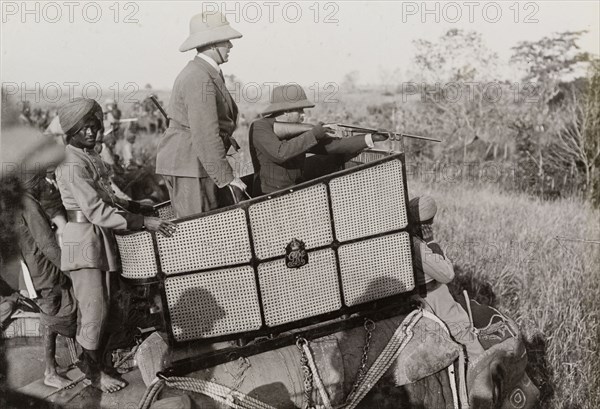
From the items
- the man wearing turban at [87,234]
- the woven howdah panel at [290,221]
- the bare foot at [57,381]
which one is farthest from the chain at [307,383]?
the bare foot at [57,381]

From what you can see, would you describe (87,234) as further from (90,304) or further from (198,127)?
(198,127)

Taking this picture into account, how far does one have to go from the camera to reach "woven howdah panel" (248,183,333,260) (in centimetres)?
395

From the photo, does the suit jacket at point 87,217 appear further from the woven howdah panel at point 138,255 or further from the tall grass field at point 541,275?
the tall grass field at point 541,275

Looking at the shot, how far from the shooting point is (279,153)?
4.68 m

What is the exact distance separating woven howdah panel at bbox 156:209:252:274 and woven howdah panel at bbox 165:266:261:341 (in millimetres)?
68

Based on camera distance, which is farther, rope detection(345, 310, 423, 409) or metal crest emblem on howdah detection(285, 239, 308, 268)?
rope detection(345, 310, 423, 409)

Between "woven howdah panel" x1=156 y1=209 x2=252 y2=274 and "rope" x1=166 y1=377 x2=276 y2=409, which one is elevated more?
"woven howdah panel" x1=156 y1=209 x2=252 y2=274

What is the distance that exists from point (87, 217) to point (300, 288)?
4.39 ft

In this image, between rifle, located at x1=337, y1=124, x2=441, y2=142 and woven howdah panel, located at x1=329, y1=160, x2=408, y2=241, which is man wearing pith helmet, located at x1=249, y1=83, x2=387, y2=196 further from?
woven howdah panel, located at x1=329, y1=160, x2=408, y2=241

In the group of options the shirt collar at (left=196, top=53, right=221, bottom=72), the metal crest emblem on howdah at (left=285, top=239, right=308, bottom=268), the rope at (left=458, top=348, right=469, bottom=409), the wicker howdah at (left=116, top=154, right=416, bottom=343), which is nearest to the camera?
the wicker howdah at (left=116, top=154, right=416, bottom=343)

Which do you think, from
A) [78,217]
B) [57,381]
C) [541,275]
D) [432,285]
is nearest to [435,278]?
[432,285]

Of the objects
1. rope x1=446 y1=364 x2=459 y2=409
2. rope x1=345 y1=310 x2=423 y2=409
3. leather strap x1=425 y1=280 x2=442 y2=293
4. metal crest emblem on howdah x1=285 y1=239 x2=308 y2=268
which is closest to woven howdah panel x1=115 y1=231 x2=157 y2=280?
metal crest emblem on howdah x1=285 y1=239 x2=308 y2=268

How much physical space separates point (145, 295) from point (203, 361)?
841 millimetres

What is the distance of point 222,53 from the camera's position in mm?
4621
